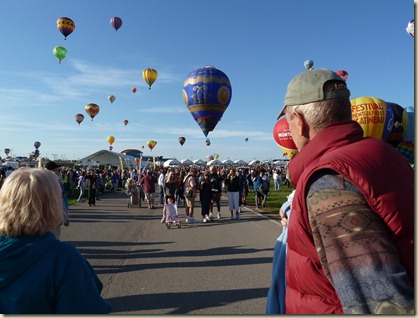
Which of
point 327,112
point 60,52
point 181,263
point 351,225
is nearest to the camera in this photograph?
point 351,225

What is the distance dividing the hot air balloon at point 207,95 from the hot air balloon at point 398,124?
10845 mm

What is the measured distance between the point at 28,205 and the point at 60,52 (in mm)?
32425

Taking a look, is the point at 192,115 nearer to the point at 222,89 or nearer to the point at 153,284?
the point at 222,89

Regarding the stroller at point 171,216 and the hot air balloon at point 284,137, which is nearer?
the hot air balloon at point 284,137

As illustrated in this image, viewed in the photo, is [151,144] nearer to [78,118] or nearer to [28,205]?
[78,118]

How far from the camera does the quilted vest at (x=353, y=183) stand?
0.99m

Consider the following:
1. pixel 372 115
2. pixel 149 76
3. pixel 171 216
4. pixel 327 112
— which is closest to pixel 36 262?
pixel 327 112

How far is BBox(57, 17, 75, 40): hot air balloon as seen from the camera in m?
26.5

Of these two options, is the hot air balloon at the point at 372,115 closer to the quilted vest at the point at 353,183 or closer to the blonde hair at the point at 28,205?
the quilted vest at the point at 353,183

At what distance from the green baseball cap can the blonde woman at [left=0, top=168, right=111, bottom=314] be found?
4.06 ft

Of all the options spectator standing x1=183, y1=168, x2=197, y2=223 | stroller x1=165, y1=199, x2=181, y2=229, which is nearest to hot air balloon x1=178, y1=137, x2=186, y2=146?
spectator standing x1=183, y1=168, x2=197, y2=223

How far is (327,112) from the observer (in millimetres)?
1257

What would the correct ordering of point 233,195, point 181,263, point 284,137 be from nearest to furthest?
point 181,263, point 284,137, point 233,195

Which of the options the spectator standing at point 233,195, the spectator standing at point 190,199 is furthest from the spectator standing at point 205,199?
the spectator standing at point 233,195
